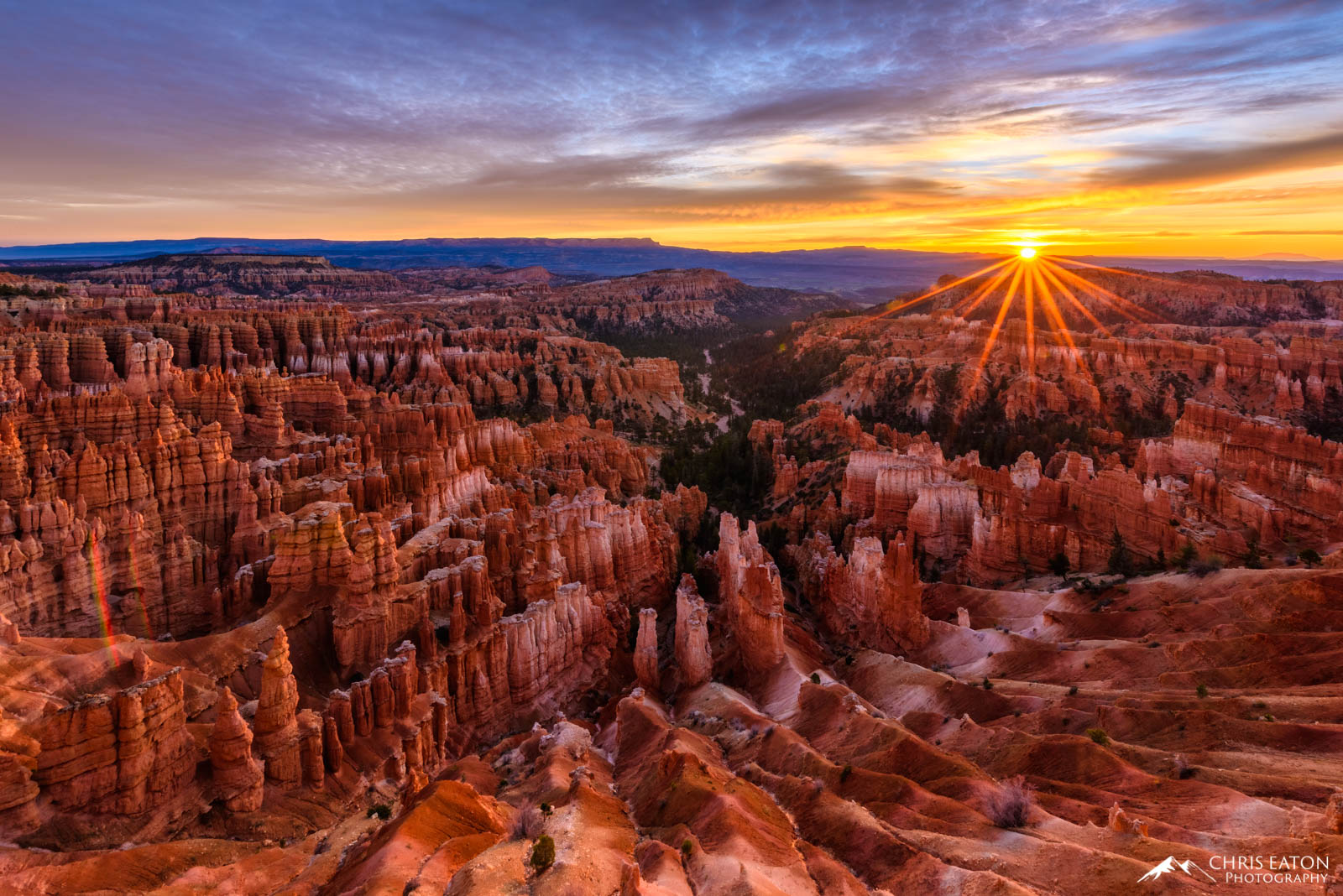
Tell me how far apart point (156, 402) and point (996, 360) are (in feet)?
264

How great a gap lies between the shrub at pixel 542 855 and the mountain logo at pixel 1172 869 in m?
9.53

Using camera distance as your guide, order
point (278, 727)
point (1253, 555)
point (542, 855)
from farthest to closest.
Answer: point (1253, 555) < point (278, 727) < point (542, 855)

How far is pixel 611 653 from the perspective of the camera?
3231cm

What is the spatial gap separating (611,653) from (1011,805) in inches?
729

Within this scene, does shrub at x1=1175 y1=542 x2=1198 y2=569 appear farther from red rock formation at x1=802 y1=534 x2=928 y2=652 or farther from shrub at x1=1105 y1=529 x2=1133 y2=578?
red rock formation at x1=802 y1=534 x2=928 y2=652

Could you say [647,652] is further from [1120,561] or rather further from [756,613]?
[1120,561]

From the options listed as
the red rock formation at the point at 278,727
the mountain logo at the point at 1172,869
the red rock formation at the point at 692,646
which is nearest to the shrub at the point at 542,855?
the red rock formation at the point at 278,727

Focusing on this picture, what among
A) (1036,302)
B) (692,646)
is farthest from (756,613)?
(1036,302)

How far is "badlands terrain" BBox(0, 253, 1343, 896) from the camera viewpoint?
568 inches

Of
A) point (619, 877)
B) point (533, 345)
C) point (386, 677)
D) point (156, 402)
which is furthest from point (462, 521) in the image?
point (533, 345)

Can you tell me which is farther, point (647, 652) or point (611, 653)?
point (611, 653)

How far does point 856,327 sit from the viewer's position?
123 m

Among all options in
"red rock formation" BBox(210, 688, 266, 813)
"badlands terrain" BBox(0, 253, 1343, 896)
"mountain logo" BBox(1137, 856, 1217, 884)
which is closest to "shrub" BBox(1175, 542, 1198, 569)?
"badlands terrain" BBox(0, 253, 1343, 896)

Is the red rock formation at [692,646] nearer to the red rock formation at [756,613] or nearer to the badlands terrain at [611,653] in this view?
the badlands terrain at [611,653]
